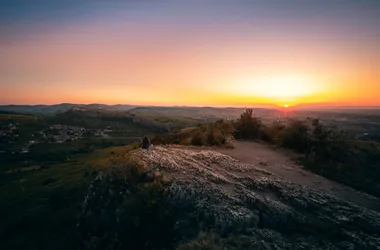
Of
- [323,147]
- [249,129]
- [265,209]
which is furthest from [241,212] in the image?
[249,129]

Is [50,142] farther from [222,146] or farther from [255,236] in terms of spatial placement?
[255,236]

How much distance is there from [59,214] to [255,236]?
190 ft

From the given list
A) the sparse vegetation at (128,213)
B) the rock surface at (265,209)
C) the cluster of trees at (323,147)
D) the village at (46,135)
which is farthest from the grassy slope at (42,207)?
the village at (46,135)

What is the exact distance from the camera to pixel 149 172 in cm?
1498

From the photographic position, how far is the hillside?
461 inches

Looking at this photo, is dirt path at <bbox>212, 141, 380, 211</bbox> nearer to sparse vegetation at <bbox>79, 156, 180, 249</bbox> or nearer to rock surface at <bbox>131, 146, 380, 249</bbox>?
rock surface at <bbox>131, 146, 380, 249</bbox>

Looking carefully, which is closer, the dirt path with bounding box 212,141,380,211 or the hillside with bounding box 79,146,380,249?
the hillside with bounding box 79,146,380,249

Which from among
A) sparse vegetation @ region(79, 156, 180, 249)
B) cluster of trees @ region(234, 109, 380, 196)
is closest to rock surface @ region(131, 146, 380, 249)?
sparse vegetation @ region(79, 156, 180, 249)

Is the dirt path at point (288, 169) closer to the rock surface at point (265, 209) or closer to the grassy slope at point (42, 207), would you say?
the rock surface at point (265, 209)

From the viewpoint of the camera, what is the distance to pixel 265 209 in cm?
1320

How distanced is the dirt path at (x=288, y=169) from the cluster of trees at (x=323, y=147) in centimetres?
144

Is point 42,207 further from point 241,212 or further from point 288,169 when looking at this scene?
point 241,212

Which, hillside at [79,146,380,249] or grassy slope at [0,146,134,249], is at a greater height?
hillside at [79,146,380,249]

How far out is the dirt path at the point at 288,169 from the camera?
645 inches
